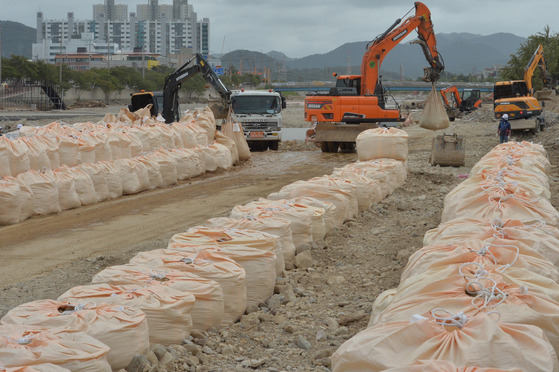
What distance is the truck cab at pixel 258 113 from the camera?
2183 cm

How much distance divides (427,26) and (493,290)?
18398 millimetres

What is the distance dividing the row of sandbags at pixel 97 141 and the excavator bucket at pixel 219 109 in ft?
5.17

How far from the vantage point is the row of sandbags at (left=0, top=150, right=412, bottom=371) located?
441 centimetres

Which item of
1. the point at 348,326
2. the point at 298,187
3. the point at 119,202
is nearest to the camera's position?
the point at 348,326

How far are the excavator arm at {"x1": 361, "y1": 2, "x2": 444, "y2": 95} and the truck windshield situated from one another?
256 centimetres

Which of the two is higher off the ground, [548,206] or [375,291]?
[548,206]

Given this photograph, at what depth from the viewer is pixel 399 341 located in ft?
11.3

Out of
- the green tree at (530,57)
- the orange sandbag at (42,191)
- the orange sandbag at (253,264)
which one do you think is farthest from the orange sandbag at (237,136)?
the green tree at (530,57)

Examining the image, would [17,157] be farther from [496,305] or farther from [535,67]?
[535,67]

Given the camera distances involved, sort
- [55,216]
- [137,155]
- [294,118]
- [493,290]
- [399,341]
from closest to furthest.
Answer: [399,341] → [493,290] → [55,216] → [137,155] → [294,118]

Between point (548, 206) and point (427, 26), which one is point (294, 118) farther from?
point (548, 206)

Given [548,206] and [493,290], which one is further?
[548,206]

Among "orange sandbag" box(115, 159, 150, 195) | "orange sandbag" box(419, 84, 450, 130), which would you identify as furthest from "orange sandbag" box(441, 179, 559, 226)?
"orange sandbag" box(419, 84, 450, 130)

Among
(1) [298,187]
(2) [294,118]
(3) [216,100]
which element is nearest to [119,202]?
(1) [298,187]
